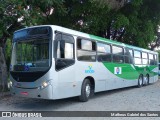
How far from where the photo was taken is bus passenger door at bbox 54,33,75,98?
9383 millimetres

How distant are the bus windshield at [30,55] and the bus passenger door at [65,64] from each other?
1.45 feet

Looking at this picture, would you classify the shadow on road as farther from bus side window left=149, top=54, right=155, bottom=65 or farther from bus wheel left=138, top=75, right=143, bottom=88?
bus side window left=149, top=54, right=155, bottom=65

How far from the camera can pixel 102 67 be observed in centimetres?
1262

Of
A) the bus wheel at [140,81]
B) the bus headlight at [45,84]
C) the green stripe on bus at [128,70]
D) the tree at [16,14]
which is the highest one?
the tree at [16,14]

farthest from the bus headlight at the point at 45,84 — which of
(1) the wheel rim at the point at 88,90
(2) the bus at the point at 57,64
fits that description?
(1) the wheel rim at the point at 88,90

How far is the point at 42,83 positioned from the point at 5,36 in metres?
5.77

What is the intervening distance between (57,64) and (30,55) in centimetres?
125

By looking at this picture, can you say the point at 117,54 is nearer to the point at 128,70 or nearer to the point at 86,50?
the point at 128,70

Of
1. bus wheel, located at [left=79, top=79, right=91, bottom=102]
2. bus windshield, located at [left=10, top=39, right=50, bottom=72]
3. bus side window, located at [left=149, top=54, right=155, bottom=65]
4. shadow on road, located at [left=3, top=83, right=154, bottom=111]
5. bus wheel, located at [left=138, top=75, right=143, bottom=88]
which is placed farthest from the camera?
bus side window, located at [left=149, top=54, right=155, bottom=65]

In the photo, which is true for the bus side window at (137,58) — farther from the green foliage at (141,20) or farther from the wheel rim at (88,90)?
the wheel rim at (88,90)

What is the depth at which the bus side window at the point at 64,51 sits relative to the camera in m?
9.37

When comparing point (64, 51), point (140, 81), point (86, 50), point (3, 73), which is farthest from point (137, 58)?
point (64, 51)

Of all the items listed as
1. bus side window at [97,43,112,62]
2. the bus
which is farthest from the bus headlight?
bus side window at [97,43,112,62]

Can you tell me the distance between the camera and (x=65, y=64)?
9758 millimetres
